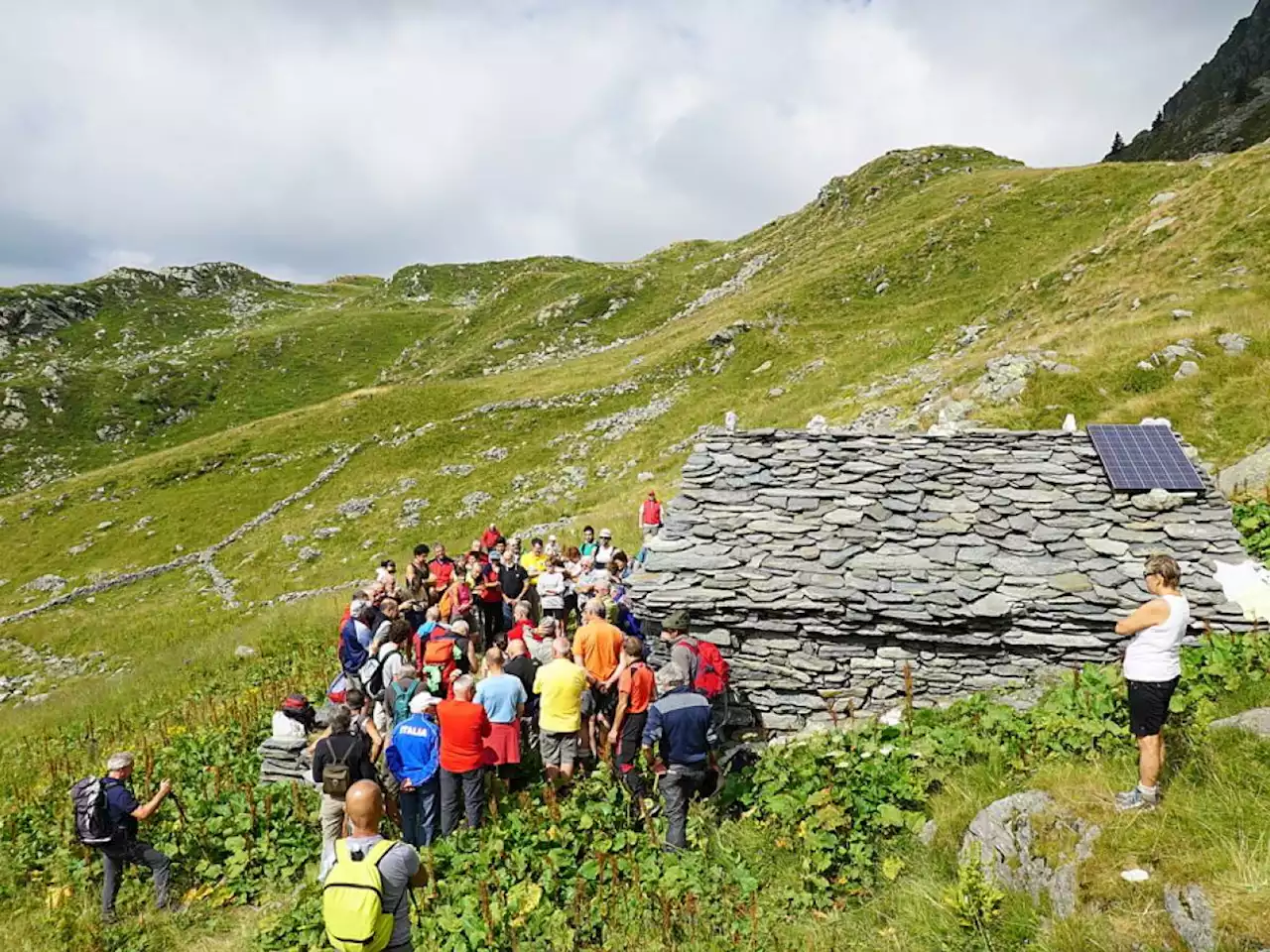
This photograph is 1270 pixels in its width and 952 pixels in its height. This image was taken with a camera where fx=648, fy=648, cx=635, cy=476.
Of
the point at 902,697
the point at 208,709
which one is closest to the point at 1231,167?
the point at 902,697

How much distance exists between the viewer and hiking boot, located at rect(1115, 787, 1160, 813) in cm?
582

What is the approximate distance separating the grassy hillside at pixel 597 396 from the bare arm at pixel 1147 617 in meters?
1.76

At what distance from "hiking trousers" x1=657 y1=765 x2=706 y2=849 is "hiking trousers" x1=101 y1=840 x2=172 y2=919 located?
21.1 feet

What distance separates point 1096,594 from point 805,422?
883 inches

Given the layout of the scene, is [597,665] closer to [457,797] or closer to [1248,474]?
[457,797]

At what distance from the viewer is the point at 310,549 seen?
3600 centimetres

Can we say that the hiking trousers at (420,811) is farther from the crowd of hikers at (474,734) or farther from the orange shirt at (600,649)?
the orange shirt at (600,649)

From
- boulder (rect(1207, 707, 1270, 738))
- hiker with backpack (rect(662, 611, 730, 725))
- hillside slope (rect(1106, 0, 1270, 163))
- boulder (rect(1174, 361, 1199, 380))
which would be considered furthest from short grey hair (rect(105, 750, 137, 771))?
hillside slope (rect(1106, 0, 1270, 163))

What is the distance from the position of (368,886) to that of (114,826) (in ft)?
17.9

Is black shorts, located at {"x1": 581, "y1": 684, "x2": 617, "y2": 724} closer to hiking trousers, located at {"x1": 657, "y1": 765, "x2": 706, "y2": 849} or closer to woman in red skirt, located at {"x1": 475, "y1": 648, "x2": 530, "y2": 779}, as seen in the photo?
woman in red skirt, located at {"x1": 475, "y1": 648, "x2": 530, "y2": 779}

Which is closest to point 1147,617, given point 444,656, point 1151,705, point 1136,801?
point 1151,705

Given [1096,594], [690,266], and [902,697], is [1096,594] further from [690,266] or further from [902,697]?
[690,266]

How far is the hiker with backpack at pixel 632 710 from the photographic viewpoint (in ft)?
27.9

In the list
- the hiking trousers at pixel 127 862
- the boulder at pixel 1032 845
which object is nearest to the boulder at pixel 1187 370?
the boulder at pixel 1032 845
